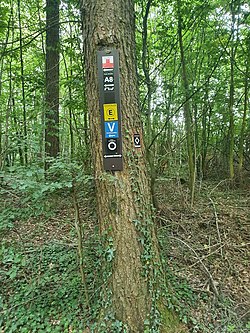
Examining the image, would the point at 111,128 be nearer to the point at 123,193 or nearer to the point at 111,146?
the point at 111,146

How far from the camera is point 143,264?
72.8 inches

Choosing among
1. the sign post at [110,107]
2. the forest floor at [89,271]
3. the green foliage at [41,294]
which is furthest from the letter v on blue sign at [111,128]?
the green foliage at [41,294]

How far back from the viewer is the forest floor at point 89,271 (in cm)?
197

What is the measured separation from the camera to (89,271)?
232cm

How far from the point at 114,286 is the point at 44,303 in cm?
75

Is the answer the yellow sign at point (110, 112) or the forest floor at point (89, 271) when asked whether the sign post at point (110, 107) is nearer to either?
the yellow sign at point (110, 112)

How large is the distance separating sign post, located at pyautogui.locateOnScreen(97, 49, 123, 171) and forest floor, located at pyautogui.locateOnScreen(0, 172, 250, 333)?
0.44 m

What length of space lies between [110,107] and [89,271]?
59.4 inches

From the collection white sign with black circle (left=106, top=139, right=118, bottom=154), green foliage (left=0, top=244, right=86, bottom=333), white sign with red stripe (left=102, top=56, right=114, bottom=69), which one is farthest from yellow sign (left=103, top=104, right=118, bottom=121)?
green foliage (left=0, top=244, right=86, bottom=333)

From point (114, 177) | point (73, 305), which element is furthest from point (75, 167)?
point (73, 305)

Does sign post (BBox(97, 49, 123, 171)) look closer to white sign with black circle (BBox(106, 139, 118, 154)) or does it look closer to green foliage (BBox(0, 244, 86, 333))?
white sign with black circle (BBox(106, 139, 118, 154))

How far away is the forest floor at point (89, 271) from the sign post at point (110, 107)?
17.3 inches

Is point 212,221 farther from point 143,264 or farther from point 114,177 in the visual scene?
point 114,177

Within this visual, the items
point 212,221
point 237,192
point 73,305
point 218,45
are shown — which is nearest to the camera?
point 73,305
